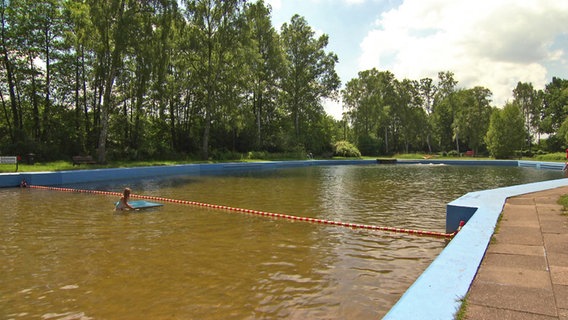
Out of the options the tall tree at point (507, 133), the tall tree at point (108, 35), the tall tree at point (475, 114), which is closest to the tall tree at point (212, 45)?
the tall tree at point (108, 35)

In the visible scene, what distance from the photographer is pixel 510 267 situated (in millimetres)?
3781

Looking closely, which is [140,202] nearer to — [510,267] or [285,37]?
[510,267]

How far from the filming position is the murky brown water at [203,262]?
12.9ft

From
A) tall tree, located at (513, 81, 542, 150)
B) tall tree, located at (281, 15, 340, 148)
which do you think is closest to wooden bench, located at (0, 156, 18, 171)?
tall tree, located at (281, 15, 340, 148)

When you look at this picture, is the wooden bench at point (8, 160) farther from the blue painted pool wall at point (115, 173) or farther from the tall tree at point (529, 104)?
the tall tree at point (529, 104)

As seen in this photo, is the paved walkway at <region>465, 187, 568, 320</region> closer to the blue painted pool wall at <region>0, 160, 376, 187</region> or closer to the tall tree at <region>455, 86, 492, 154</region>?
the blue painted pool wall at <region>0, 160, 376, 187</region>

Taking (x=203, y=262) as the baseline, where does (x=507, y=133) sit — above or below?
above

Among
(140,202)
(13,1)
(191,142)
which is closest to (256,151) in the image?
(191,142)

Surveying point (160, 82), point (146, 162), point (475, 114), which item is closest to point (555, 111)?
point (475, 114)

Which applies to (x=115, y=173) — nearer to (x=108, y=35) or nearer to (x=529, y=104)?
(x=108, y=35)

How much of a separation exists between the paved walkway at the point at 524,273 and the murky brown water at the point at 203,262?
3.50 ft

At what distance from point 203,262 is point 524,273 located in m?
4.09

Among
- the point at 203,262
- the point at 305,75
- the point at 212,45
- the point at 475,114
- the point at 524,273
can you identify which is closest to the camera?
the point at 524,273

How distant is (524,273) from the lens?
11.8ft
